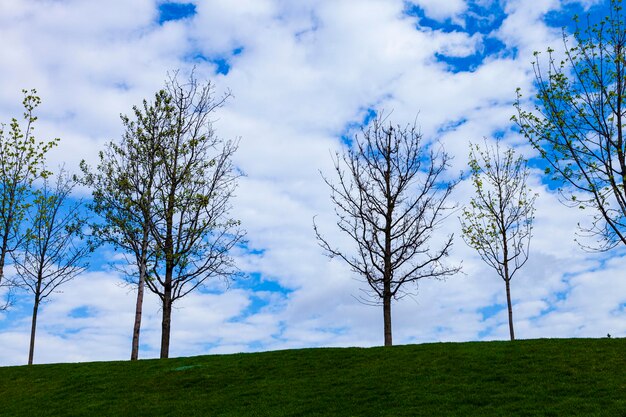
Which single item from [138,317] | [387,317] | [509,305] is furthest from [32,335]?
[509,305]

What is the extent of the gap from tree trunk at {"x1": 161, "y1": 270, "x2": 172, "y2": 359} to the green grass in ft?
10.9

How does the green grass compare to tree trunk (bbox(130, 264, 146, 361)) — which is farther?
tree trunk (bbox(130, 264, 146, 361))

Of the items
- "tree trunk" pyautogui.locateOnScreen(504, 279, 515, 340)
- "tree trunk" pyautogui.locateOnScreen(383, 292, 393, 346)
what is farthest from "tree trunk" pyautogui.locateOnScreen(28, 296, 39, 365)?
"tree trunk" pyautogui.locateOnScreen(504, 279, 515, 340)

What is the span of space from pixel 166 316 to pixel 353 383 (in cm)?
1366

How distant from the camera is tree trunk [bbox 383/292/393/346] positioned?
27344 mm

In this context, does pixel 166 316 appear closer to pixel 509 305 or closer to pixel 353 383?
pixel 353 383

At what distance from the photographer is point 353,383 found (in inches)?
719

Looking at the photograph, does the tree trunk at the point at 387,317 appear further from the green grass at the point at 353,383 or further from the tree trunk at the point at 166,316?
the tree trunk at the point at 166,316

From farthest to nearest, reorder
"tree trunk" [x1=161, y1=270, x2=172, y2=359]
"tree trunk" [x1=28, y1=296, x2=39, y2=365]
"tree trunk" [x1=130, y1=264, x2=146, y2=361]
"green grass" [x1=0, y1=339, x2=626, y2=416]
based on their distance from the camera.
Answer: "tree trunk" [x1=28, y1=296, x2=39, y2=365] < "tree trunk" [x1=161, y1=270, x2=172, y2=359] < "tree trunk" [x1=130, y1=264, x2=146, y2=361] < "green grass" [x1=0, y1=339, x2=626, y2=416]

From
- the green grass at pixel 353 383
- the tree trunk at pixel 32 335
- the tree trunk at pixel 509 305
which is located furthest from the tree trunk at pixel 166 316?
the tree trunk at pixel 509 305

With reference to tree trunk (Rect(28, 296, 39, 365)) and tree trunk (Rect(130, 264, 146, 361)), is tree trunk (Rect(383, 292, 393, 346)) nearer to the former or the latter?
tree trunk (Rect(130, 264, 146, 361))

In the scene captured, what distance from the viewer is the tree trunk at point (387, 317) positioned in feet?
89.7

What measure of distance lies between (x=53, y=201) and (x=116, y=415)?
70.3ft

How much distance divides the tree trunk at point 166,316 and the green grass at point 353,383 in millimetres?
3310
